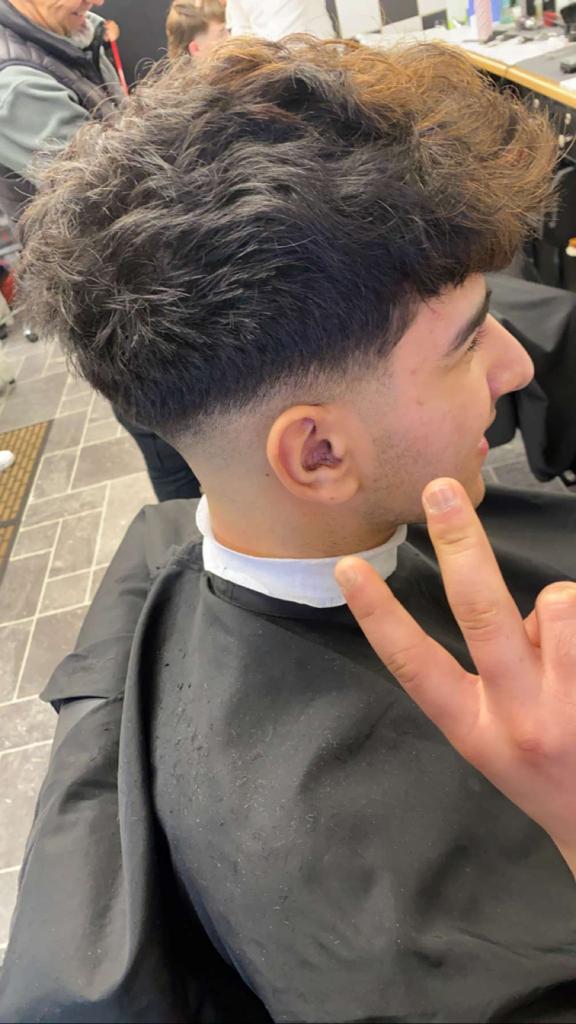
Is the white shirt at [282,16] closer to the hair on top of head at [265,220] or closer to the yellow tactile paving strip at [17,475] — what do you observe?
the hair on top of head at [265,220]

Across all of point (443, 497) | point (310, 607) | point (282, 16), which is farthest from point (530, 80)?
point (443, 497)

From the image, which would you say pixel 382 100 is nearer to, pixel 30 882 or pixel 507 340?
pixel 507 340

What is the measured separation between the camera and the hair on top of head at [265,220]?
73 cm

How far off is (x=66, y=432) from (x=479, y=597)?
337cm

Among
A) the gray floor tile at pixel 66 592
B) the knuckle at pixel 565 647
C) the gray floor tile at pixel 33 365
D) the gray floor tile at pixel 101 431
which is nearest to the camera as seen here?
the knuckle at pixel 565 647

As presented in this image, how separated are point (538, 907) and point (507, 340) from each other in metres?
0.65

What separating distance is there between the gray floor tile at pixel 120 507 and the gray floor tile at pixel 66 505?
62 millimetres

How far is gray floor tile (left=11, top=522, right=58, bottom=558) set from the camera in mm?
2975

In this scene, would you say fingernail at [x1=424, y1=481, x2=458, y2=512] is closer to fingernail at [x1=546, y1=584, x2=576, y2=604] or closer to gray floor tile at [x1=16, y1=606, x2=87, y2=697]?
fingernail at [x1=546, y1=584, x2=576, y2=604]

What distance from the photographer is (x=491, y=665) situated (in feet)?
1.92

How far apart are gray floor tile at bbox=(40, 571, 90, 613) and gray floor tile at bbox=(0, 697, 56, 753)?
415 mm

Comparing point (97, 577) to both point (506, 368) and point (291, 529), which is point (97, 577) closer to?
point (291, 529)

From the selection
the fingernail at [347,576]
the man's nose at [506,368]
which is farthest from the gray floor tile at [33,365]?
the fingernail at [347,576]

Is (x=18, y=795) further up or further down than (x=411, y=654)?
further down
